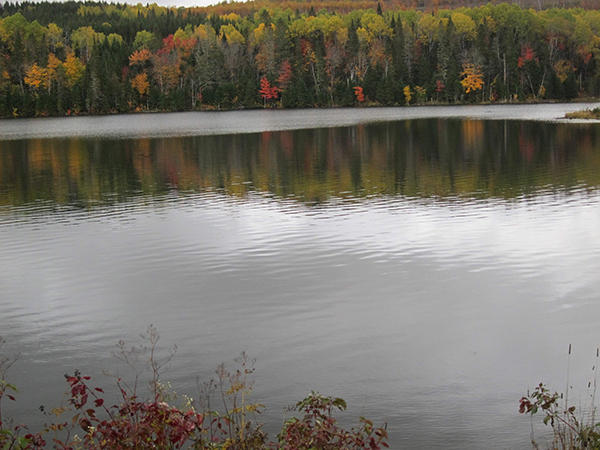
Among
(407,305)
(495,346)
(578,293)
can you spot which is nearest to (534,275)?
(578,293)

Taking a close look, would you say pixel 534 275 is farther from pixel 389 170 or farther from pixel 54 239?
pixel 389 170

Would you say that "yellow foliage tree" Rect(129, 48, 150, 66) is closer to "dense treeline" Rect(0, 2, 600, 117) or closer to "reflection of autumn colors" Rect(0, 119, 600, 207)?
"dense treeline" Rect(0, 2, 600, 117)

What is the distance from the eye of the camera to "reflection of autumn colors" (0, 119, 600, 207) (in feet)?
88.5

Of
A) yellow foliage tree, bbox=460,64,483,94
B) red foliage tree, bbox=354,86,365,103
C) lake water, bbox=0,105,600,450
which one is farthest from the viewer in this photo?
red foliage tree, bbox=354,86,365,103

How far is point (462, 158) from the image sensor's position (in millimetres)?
36406

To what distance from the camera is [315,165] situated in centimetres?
3538

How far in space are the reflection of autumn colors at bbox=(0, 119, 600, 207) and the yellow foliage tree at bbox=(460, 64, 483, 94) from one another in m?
68.3

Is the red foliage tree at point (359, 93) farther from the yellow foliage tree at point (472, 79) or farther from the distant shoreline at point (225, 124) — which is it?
the distant shoreline at point (225, 124)

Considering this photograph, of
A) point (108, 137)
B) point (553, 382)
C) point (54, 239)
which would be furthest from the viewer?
point (108, 137)

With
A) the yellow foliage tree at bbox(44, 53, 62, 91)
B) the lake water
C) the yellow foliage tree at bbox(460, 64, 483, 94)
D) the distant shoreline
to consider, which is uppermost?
the yellow foliage tree at bbox(44, 53, 62, 91)

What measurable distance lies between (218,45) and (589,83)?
223 feet

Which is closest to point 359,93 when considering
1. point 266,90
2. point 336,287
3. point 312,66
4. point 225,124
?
point 312,66

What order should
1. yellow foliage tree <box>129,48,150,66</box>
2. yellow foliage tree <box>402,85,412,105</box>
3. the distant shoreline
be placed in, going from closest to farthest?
the distant shoreline < yellow foliage tree <box>402,85,412,105</box> < yellow foliage tree <box>129,48,150,66</box>

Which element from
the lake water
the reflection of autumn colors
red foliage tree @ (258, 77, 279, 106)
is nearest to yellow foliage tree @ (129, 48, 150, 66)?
red foliage tree @ (258, 77, 279, 106)
